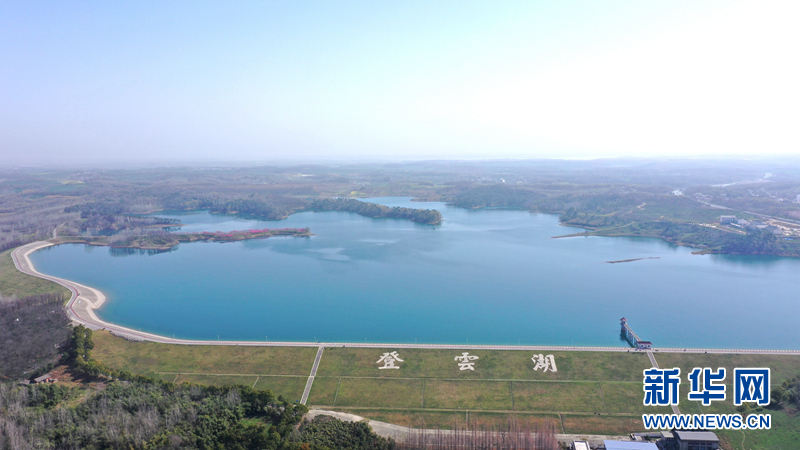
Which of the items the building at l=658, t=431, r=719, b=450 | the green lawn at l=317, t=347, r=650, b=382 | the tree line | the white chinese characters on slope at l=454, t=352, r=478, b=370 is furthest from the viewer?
the tree line

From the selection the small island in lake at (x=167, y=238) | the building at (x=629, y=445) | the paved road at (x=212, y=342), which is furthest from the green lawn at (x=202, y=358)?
the small island in lake at (x=167, y=238)

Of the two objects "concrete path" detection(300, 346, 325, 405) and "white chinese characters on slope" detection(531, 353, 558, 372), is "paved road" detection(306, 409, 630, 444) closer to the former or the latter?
"concrete path" detection(300, 346, 325, 405)

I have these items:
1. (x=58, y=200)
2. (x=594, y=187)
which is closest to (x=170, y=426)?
(x=58, y=200)

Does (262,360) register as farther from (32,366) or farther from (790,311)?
(790,311)

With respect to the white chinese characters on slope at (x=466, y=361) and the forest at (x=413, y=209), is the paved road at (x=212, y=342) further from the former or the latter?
the forest at (x=413, y=209)

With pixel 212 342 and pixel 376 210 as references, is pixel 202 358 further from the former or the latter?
pixel 376 210

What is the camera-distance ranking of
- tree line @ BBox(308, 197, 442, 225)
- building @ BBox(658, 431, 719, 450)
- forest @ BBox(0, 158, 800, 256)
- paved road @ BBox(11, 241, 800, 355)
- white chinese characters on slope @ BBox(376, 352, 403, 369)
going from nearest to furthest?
1. building @ BBox(658, 431, 719, 450)
2. white chinese characters on slope @ BBox(376, 352, 403, 369)
3. paved road @ BBox(11, 241, 800, 355)
4. forest @ BBox(0, 158, 800, 256)
5. tree line @ BBox(308, 197, 442, 225)

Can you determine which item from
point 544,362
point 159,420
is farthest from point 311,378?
point 544,362

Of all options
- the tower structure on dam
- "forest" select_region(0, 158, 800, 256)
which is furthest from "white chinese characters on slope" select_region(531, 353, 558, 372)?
"forest" select_region(0, 158, 800, 256)
